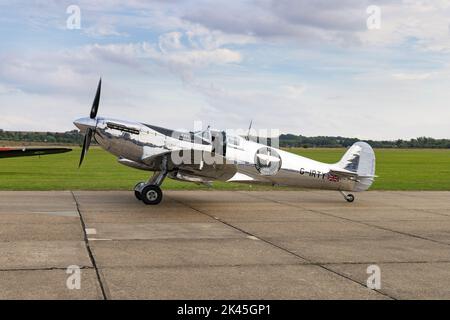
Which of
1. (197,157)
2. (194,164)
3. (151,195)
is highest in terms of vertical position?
(197,157)

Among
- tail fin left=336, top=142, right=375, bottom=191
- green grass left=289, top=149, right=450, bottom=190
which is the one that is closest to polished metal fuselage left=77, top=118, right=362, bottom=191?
tail fin left=336, top=142, right=375, bottom=191

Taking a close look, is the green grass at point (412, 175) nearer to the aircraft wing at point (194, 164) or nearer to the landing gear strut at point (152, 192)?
the aircraft wing at point (194, 164)

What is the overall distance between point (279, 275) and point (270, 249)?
180 centimetres

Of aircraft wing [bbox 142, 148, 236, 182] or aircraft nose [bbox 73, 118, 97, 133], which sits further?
aircraft nose [bbox 73, 118, 97, 133]

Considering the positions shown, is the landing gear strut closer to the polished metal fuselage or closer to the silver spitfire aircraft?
the silver spitfire aircraft

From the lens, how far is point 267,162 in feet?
51.6

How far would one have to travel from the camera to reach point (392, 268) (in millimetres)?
7262

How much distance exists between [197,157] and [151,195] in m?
1.66

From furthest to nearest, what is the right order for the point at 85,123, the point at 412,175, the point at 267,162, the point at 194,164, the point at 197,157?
the point at 412,175 → the point at 267,162 → the point at 85,123 → the point at 194,164 → the point at 197,157

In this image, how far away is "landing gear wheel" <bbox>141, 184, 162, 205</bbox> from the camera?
47.3 feet

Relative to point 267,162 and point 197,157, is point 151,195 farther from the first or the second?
point 267,162

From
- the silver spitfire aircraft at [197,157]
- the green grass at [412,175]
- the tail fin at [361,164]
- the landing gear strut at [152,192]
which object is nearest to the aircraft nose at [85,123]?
the silver spitfire aircraft at [197,157]

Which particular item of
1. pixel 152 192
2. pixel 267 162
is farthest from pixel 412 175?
pixel 152 192
